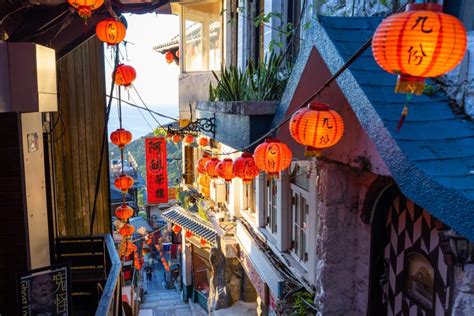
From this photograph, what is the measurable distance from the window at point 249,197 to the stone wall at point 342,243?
764 cm

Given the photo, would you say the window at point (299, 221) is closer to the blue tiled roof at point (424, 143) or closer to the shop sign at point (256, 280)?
the shop sign at point (256, 280)

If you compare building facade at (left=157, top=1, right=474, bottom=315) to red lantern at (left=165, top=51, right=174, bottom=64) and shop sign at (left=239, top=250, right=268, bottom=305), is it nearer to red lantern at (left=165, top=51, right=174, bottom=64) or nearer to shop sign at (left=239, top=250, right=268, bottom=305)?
shop sign at (left=239, top=250, right=268, bottom=305)

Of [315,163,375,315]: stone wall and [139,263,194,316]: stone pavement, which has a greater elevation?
[315,163,375,315]: stone wall

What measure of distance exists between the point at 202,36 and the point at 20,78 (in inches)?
484

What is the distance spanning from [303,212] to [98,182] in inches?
187

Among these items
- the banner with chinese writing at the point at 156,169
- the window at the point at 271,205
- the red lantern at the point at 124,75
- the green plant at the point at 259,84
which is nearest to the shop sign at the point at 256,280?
the window at the point at 271,205

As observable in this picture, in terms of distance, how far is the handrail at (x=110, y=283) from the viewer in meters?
5.28

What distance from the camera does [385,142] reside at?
3.40 meters

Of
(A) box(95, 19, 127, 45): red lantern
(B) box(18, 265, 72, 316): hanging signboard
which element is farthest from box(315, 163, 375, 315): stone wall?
(A) box(95, 19, 127, 45): red lantern

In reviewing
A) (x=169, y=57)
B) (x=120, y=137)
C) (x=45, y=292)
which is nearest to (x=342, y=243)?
(x=45, y=292)

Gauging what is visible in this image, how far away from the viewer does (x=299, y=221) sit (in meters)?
8.93

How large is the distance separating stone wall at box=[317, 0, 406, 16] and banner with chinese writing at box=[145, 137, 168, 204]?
1313cm

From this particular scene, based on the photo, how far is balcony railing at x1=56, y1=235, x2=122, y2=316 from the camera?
7250mm

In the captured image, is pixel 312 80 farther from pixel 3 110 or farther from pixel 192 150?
pixel 192 150
